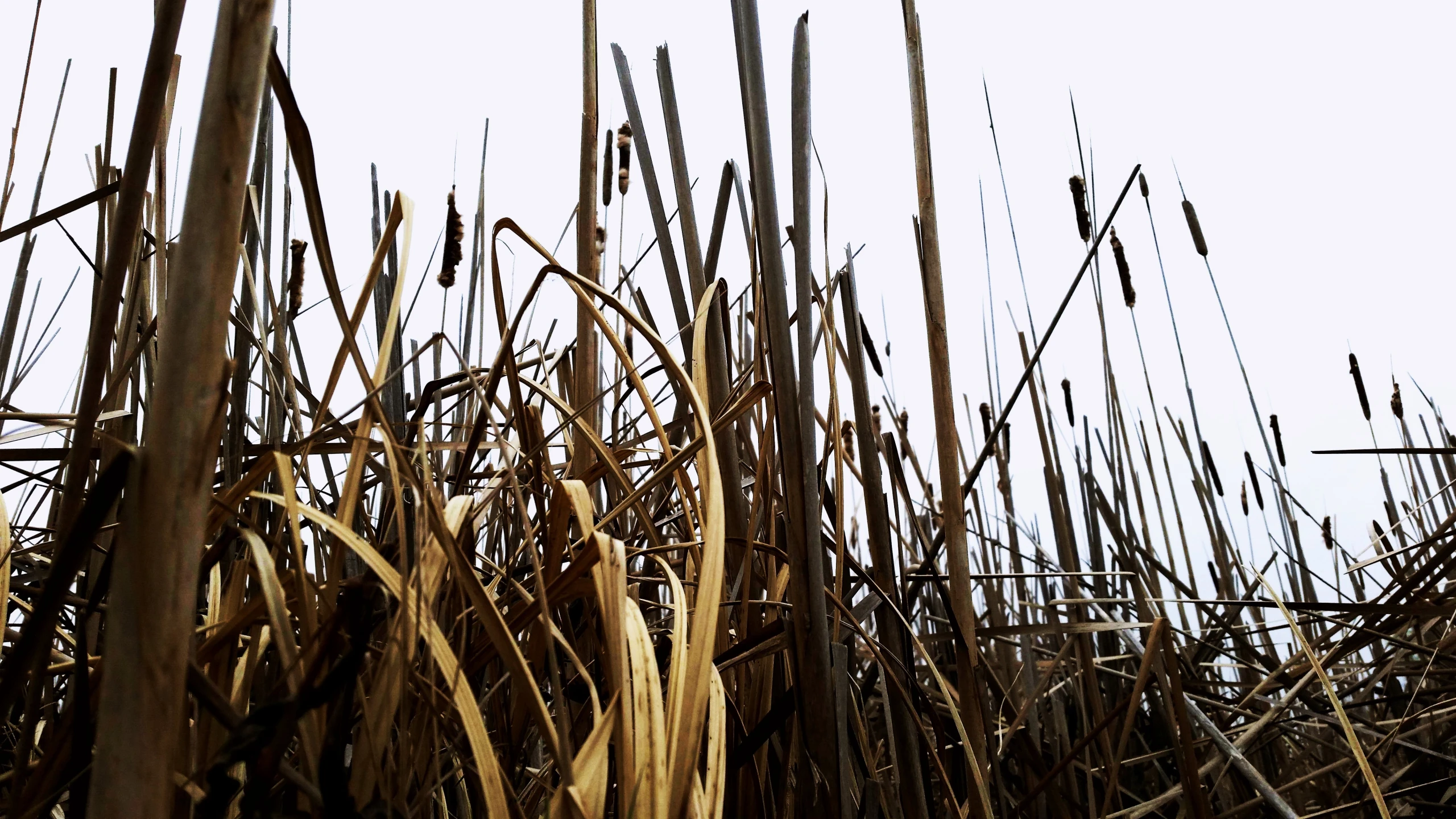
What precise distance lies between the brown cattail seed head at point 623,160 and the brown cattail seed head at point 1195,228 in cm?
86

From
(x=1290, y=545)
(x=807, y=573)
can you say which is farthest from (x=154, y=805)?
(x=1290, y=545)

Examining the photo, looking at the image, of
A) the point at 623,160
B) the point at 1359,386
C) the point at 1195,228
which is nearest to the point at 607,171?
the point at 623,160

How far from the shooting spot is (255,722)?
0.88 ft

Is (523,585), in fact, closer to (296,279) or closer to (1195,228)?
(296,279)

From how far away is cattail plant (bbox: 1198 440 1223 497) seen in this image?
5.10 ft

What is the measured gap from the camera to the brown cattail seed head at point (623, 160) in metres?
1.18

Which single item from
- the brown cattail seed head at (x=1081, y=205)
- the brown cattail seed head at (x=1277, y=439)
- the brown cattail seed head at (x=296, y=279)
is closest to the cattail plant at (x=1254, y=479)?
the brown cattail seed head at (x=1277, y=439)

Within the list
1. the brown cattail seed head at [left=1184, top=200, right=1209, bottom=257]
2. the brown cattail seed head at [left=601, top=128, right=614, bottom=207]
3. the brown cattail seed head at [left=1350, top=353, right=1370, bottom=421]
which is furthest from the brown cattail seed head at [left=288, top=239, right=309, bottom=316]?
the brown cattail seed head at [left=1350, top=353, right=1370, bottom=421]

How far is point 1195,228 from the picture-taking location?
4.61ft

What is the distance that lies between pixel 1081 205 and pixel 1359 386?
2.77 ft

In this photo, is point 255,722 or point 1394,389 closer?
point 255,722

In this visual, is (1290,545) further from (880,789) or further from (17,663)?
(17,663)

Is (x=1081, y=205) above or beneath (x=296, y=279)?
above

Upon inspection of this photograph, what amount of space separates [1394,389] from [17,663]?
7.24 feet
